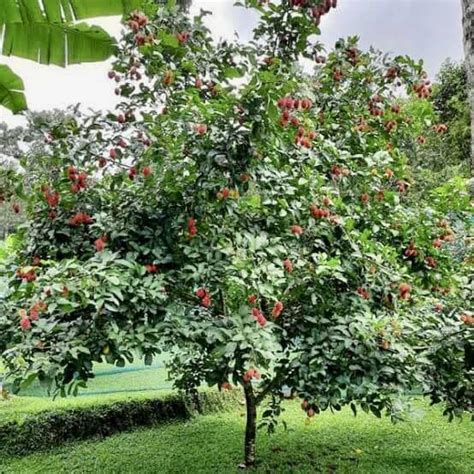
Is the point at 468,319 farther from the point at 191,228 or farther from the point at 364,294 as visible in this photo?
the point at 191,228

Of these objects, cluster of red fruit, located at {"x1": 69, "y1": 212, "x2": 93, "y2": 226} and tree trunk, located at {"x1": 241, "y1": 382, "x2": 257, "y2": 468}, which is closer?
cluster of red fruit, located at {"x1": 69, "y1": 212, "x2": 93, "y2": 226}

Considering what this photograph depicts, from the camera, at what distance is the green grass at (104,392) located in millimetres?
4062

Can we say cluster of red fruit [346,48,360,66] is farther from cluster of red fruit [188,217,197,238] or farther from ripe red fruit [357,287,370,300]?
cluster of red fruit [188,217,197,238]

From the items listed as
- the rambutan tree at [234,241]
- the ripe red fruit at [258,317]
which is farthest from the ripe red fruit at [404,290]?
the ripe red fruit at [258,317]

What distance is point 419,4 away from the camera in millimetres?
8742

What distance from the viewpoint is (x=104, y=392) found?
16.0ft

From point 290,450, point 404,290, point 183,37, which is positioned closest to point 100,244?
point 183,37

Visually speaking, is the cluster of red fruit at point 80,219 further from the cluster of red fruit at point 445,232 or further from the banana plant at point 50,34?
the cluster of red fruit at point 445,232

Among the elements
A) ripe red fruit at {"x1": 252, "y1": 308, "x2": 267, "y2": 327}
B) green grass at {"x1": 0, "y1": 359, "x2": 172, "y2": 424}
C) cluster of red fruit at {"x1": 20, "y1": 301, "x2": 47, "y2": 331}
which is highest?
cluster of red fruit at {"x1": 20, "y1": 301, "x2": 47, "y2": 331}

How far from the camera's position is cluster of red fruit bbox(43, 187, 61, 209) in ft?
8.18

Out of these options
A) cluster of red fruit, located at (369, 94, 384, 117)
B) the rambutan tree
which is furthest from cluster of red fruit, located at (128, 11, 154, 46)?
cluster of red fruit, located at (369, 94, 384, 117)

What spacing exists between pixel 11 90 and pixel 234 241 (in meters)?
1.19

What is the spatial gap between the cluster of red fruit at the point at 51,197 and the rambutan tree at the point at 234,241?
0.03ft

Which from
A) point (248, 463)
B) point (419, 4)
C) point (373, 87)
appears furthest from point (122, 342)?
point (419, 4)
